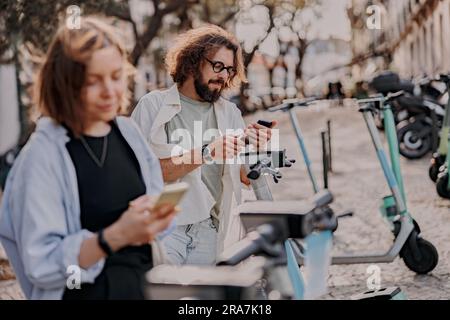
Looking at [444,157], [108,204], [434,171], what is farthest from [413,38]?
[108,204]

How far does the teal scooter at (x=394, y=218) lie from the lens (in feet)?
14.2

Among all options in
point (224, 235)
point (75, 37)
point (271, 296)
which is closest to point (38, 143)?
point (75, 37)

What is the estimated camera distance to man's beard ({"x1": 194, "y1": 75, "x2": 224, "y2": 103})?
8.30ft

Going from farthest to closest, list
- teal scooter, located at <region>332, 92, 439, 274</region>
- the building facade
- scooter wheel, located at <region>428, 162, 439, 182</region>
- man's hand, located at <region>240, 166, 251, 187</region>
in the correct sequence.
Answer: the building facade
scooter wheel, located at <region>428, 162, 439, 182</region>
teal scooter, located at <region>332, 92, 439, 274</region>
man's hand, located at <region>240, 166, 251, 187</region>

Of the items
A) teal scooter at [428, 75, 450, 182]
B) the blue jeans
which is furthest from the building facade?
the blue jeans

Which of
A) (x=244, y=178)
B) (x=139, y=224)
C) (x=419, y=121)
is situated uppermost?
(x=139, y=224)

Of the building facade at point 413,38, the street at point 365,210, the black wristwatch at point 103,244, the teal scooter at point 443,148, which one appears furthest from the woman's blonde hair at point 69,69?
the building facade at point 413,38

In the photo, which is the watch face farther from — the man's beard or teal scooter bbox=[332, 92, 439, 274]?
teal scooter bbox=[332, 92, 439, 274]

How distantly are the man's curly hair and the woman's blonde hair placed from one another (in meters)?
0.91

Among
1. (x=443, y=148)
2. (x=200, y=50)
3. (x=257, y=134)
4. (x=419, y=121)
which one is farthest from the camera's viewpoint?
(x=419, y=121)

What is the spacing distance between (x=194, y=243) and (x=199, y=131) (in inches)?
14.6

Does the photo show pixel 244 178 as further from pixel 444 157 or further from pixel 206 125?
pixel 444 157

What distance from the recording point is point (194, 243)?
2.52 m
